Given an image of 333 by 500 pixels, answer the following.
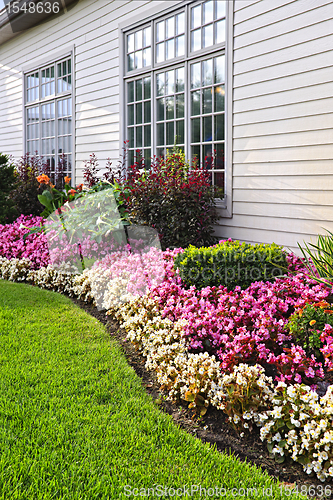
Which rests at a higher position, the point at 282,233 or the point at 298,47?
the point at 298,47

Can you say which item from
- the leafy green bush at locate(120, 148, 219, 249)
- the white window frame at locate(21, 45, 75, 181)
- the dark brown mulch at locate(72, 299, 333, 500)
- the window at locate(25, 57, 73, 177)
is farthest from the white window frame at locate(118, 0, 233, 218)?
the dark brown mulch at locate(72, 299, 333, 500)

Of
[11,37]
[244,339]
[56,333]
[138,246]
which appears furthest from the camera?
[11,37]

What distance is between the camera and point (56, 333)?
3.67 meters

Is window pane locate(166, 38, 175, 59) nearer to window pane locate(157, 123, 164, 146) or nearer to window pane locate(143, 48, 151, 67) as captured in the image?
window pane locate(143, 48, 151, 67)

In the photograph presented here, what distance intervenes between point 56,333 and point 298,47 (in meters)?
3.89

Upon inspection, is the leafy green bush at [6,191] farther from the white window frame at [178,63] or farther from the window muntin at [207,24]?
the window muntin at [207,24]

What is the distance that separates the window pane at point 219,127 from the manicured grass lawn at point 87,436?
341 centimetres

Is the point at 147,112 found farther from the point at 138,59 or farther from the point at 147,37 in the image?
the point at 147,37

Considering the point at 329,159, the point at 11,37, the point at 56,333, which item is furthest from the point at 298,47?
the point at 11,37

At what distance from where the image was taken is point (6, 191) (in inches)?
325

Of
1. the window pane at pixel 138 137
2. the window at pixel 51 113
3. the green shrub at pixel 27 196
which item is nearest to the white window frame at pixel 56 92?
the window at pixel 51 113

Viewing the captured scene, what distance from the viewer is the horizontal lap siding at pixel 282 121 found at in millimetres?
4246

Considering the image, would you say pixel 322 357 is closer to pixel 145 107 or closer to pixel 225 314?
pixel 225 314

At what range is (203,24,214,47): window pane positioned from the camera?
5508 mm
